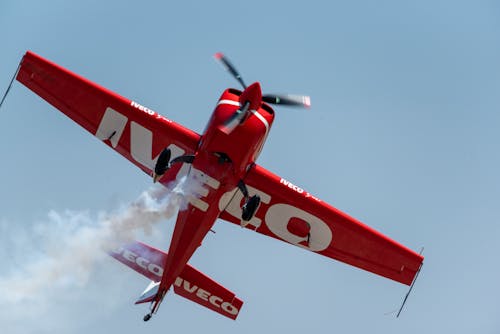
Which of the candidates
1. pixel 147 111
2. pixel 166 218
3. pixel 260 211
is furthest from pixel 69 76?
pixel 260 211

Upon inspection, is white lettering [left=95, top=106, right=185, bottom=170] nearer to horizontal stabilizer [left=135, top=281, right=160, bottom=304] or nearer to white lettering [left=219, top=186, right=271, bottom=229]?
white lettering [left=219, top=186, right=271, bottom=229]

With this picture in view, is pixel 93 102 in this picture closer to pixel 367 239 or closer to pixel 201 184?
A: pixel 201 184

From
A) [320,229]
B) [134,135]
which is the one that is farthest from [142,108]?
[320,229]

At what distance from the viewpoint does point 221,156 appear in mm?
18219

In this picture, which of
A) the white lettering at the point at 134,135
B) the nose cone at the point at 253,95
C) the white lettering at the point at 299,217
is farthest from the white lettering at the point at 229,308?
the nose cone at the point at 253,95

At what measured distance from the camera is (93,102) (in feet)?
67.3

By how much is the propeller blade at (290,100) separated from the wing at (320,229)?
207cm

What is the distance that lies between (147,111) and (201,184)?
100.0 inches

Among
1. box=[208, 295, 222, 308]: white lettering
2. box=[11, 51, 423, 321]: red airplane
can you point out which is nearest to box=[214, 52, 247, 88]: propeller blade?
box=[11, 51, 423, 321]: red airplane

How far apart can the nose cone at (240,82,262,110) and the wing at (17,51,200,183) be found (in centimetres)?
220

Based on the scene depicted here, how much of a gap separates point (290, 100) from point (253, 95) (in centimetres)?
141

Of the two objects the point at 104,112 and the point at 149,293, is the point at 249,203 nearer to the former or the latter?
the point at 104,112

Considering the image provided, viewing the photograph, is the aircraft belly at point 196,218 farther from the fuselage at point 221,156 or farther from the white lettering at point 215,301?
the white lettering at point 215,301

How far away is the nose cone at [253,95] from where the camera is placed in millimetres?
17500
